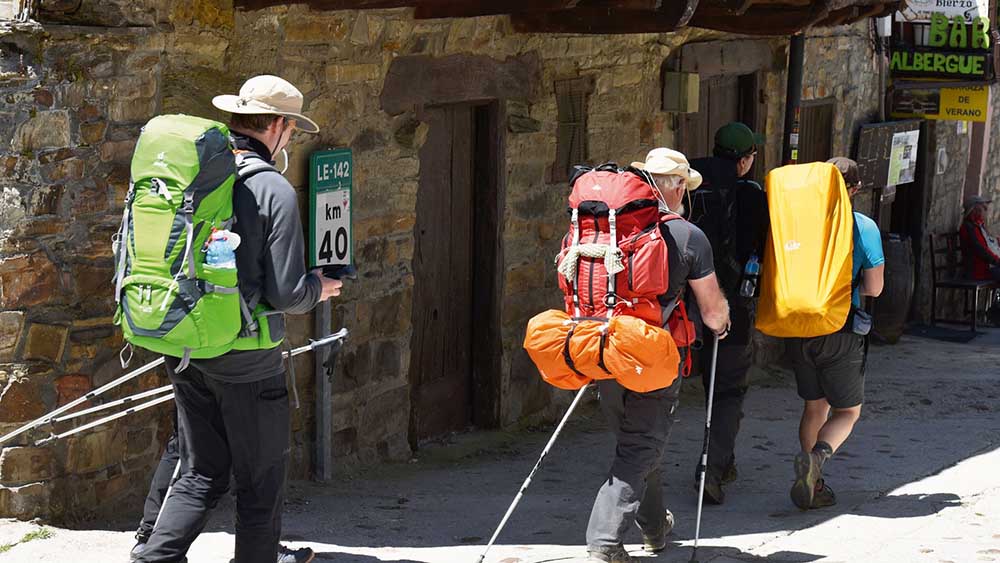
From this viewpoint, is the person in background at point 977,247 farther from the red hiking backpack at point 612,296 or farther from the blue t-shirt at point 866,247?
the red hiking backpack at point 612,296

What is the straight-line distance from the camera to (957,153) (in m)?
14.5

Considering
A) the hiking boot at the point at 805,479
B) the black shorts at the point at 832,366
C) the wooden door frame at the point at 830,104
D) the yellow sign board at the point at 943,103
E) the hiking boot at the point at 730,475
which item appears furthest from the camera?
the yellow sign board at the point at 943,103

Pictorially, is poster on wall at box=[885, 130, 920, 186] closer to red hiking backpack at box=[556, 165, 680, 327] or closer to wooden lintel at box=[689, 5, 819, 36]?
wooden lintel at box=[689, 5, 819, 36]

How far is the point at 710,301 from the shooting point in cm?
537

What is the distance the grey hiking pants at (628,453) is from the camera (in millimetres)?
5215

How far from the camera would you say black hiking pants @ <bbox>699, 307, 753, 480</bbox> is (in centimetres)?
655

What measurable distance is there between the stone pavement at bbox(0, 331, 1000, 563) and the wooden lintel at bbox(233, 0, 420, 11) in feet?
7.19

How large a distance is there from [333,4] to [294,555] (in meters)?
2.57

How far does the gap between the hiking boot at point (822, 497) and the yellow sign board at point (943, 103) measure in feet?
22.7

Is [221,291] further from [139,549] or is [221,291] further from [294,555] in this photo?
[294,555]

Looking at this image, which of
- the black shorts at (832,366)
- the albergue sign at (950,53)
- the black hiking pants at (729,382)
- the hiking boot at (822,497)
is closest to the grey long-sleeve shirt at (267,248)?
the black hiking pants at (729,382)

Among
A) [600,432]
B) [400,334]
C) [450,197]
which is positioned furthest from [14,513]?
[600,432]

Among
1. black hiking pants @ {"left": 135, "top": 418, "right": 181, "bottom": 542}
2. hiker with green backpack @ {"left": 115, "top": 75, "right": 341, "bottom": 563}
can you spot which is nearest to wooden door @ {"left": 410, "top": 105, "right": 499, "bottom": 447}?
black hiking pants @ {"left": 135, "top": 418, "right": 181, "bottom": 542}

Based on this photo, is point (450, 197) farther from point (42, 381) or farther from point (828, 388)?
point (42, 381)
